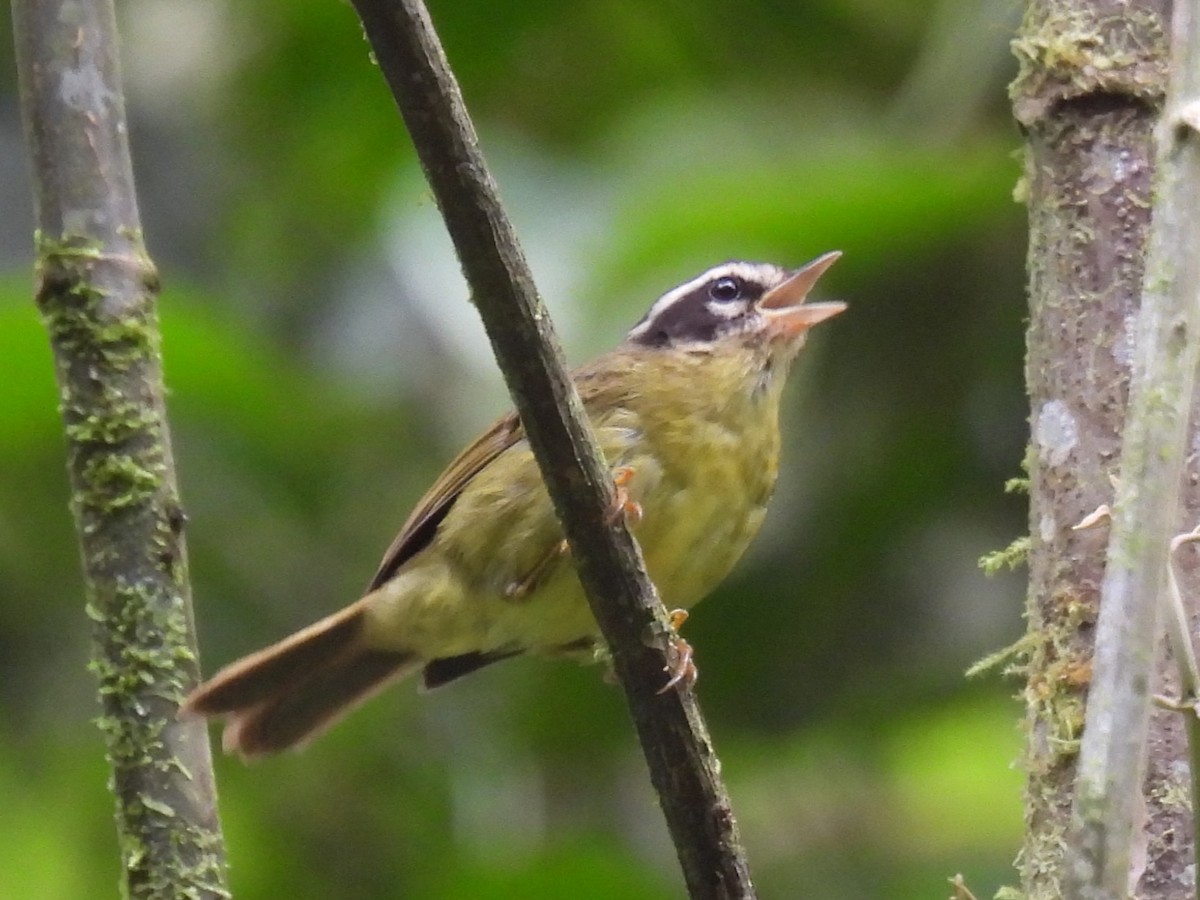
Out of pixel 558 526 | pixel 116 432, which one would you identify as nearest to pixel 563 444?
pixel 116 432

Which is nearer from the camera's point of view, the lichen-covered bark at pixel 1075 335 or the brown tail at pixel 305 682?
the lichen-covered bark at pixel 1075 335

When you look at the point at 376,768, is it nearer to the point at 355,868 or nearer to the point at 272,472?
the point at 355,868

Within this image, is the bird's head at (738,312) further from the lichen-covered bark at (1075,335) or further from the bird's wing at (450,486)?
the lichen-covered bark at (1075,335)

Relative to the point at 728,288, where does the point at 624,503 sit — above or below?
below

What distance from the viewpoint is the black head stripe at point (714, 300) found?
12.8 feet

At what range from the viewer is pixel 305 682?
3.80 meters

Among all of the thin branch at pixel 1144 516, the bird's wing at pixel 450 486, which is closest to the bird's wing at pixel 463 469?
the bird's wing at pixel 450 486

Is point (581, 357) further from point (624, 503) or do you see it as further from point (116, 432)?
point (624, 503)

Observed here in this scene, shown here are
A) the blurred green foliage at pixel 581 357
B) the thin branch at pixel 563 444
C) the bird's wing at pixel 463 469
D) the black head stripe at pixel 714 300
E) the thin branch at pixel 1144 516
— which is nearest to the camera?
the thin branch at pixel 1144 516

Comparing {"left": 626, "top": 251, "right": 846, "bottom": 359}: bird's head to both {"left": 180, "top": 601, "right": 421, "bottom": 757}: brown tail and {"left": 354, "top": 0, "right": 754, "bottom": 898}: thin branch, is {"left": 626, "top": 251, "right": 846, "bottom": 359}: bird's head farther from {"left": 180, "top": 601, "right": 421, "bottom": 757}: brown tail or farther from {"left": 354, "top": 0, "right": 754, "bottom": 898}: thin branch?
{"left": 354, "top": 0, "right": 754, "bottom": 898}: thin branch

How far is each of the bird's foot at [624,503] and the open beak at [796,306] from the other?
1.95ft

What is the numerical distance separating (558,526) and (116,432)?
43.8 inches

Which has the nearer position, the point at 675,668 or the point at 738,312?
the point at 675,668

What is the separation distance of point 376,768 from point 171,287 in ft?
3.83
